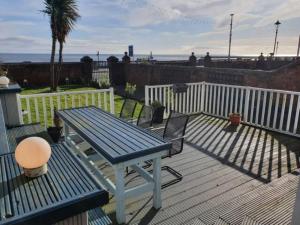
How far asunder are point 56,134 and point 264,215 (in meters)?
3.24

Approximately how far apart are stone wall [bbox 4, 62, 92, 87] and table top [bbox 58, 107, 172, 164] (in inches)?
423

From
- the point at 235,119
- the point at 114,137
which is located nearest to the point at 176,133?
the point at 114,137

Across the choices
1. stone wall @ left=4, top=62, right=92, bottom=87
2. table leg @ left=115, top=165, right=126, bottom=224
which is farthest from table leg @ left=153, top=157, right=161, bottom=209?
stone wall @ left=4, top=62, right=92, bottom=87

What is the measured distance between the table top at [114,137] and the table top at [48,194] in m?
0.51

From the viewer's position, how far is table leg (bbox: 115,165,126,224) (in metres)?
2.12

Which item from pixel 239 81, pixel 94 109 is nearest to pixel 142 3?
pixel 239 81

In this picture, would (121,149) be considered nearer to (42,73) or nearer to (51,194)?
(51,194)

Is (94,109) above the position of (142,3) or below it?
below

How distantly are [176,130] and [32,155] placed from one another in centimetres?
Answer: 229

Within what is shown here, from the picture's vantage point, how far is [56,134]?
154 inches

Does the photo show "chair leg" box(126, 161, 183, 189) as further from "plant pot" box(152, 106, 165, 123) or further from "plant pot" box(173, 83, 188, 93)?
"plant pot" box(173, 83, 188, 93)

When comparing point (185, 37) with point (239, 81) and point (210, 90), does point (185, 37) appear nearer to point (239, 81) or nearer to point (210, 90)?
point (239, 81)

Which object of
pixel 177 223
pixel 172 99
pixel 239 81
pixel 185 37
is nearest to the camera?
pixel 177 223

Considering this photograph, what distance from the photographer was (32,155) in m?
1.39
